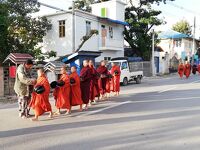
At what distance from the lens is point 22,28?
2612cm

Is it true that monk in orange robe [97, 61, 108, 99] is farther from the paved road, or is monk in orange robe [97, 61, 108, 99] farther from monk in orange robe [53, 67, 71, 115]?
monk in orange robe [53, 67, 71, 115]

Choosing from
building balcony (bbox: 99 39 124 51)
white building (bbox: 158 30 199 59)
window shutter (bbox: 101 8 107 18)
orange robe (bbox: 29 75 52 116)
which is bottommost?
orange robe (bbox: 29 75 52 116)

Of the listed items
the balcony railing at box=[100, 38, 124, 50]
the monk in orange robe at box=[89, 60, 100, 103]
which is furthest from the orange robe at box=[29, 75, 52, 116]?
the balcony railing at box=[100, 38, 124, 50]

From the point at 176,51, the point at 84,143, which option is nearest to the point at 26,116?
the point at 84,143

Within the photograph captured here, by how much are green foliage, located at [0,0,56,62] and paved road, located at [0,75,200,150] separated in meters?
12.6

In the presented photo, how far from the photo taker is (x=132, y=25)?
38.0 meters

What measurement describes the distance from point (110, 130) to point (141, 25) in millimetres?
31663

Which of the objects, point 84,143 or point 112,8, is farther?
point 112,8

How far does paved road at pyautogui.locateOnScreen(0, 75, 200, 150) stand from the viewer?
254 inches

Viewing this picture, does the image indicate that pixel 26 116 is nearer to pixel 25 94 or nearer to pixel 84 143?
pixel 25 94

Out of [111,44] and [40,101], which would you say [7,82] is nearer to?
[40,101]

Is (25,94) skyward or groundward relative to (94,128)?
skyward

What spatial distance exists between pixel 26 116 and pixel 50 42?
23200 millimetres

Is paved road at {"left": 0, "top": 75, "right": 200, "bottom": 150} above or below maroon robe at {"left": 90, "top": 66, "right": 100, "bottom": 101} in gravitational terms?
below
